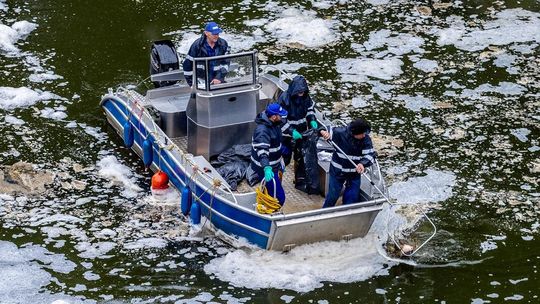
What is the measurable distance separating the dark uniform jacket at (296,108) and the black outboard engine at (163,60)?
276 centimetres

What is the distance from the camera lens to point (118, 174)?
1370cm

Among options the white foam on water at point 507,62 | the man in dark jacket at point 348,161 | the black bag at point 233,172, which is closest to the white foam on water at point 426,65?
the white foam on water at point 507,62

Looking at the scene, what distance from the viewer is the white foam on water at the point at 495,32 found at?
18328mm

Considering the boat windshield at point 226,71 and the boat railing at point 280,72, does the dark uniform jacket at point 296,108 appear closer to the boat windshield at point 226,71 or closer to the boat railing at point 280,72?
the boat windshield at point 226,71

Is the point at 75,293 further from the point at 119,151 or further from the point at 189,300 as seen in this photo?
the point at 119,151

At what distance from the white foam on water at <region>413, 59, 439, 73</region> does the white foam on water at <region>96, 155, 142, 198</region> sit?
647cm

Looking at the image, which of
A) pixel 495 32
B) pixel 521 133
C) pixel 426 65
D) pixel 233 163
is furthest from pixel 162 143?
pixel 495 32

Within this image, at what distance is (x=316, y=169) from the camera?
12.3 metres

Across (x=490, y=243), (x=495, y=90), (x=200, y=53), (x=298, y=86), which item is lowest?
(x=490, y=243)

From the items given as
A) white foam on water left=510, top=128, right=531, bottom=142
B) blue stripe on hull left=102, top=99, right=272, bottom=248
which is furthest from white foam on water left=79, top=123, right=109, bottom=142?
white foam on water left=510, top=128, right=531, bottom=142

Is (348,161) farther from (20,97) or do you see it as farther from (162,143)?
(20,97)

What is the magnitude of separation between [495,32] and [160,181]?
904 centimetres

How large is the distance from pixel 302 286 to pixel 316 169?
190cm

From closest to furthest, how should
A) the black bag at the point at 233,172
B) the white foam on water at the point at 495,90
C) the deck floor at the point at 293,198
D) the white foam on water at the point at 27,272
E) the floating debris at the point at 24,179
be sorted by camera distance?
1. the white foam on water at the point at 27,272
2. the deck floor at the point at 293,198
3. the black bag at the point at 233,172
4. the floating debris at the point at 24,179
5. the white foam on water at the point at 495,90
